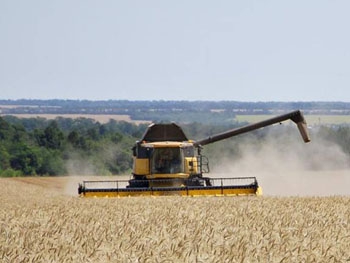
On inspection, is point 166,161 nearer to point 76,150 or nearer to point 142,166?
point 142,166

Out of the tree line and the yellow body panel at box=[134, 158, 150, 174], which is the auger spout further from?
the tree line

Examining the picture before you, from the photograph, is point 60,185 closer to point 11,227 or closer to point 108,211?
point 108,211

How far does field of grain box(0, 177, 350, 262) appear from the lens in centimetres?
991

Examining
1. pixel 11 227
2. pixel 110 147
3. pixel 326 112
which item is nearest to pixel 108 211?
pixel 11 227

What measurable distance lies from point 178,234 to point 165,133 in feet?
55.4

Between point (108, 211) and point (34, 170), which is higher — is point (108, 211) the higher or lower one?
the higher one

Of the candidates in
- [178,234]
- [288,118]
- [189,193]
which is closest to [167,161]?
[189,193]

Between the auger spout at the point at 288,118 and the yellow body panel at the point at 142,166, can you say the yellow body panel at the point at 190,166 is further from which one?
the auger spout at the point at 288,118

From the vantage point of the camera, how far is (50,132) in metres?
72.9

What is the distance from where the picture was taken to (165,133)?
29.0m

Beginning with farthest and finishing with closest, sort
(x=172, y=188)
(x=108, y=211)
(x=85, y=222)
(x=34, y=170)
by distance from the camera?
(x=34, y=170), (x=172, y=188), (x=108, y=211), (x=85, y=222)

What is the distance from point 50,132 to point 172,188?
47699mm

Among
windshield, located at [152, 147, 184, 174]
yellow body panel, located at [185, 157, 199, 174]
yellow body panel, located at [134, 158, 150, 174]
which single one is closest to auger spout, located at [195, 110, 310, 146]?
yellow body panel, located at [185, 157, 199, 174]

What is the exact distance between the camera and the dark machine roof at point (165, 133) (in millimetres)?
29000
